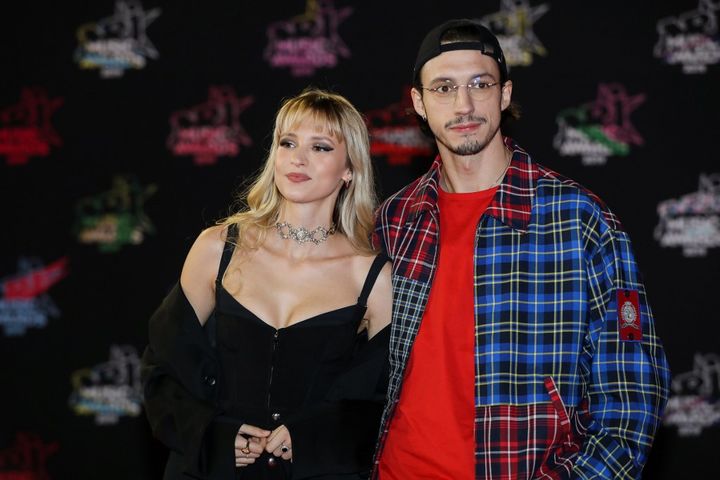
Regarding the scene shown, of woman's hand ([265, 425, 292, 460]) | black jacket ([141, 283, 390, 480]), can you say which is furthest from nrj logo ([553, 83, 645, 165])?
woman's hand ([265, 425, 292, 460])

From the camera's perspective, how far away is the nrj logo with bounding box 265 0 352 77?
13.9 feet

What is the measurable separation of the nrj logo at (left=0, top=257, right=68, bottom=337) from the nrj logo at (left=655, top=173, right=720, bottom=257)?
3.04 metres

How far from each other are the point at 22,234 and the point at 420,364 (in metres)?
2.67

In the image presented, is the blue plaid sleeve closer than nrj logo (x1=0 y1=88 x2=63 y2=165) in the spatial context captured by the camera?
Yes

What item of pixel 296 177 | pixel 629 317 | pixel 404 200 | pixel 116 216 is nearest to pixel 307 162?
pixel 296 177

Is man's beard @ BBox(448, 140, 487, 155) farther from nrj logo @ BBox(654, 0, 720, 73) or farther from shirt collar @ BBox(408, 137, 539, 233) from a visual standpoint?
nrj logo @ BBox(654, 0, 720, 73)

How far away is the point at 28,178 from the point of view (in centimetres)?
429

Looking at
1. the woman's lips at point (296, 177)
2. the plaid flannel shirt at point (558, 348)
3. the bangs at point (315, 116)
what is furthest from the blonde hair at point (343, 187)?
the plaid flannel shirt at point (558, 348)

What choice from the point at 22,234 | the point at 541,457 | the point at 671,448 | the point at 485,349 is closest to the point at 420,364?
the point at 485,349

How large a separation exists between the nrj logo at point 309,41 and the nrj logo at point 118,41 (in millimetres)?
621

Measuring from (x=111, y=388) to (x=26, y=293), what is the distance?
2.13 ft

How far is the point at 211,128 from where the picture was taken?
13.9 feet

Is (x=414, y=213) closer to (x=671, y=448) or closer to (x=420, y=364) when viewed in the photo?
(x=420, y=364)

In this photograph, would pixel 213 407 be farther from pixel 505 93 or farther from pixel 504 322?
pixel 505 93
